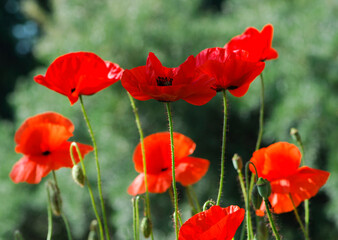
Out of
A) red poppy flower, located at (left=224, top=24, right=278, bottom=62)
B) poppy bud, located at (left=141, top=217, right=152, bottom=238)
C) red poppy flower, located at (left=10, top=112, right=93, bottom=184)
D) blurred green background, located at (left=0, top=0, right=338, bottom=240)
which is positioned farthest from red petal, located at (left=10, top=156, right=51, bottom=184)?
blurred green background, located at (left=0, top=0, right=338, bottom=240)

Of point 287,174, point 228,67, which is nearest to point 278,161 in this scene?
point 287,174

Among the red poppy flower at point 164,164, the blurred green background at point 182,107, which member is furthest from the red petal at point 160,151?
the blurred green background at point 182,107

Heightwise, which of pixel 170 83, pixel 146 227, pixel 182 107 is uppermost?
pixel 170 83

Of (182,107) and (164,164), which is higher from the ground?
(164,164)

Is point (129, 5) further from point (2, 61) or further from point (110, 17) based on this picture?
point (2, 61)

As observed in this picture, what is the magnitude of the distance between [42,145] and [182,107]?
5.42ft

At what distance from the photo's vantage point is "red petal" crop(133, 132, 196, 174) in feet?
1.74

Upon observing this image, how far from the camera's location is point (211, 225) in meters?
0.36

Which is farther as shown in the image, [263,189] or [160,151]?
[160,151]

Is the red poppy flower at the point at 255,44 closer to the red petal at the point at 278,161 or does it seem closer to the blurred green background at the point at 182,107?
the red petal at the point at 278,161

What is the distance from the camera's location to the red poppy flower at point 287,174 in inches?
18.9

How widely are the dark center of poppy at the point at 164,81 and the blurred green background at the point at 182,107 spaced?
1.43 metres

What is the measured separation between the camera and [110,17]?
2188 millimetres

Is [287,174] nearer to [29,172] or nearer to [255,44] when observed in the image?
[255,44]
